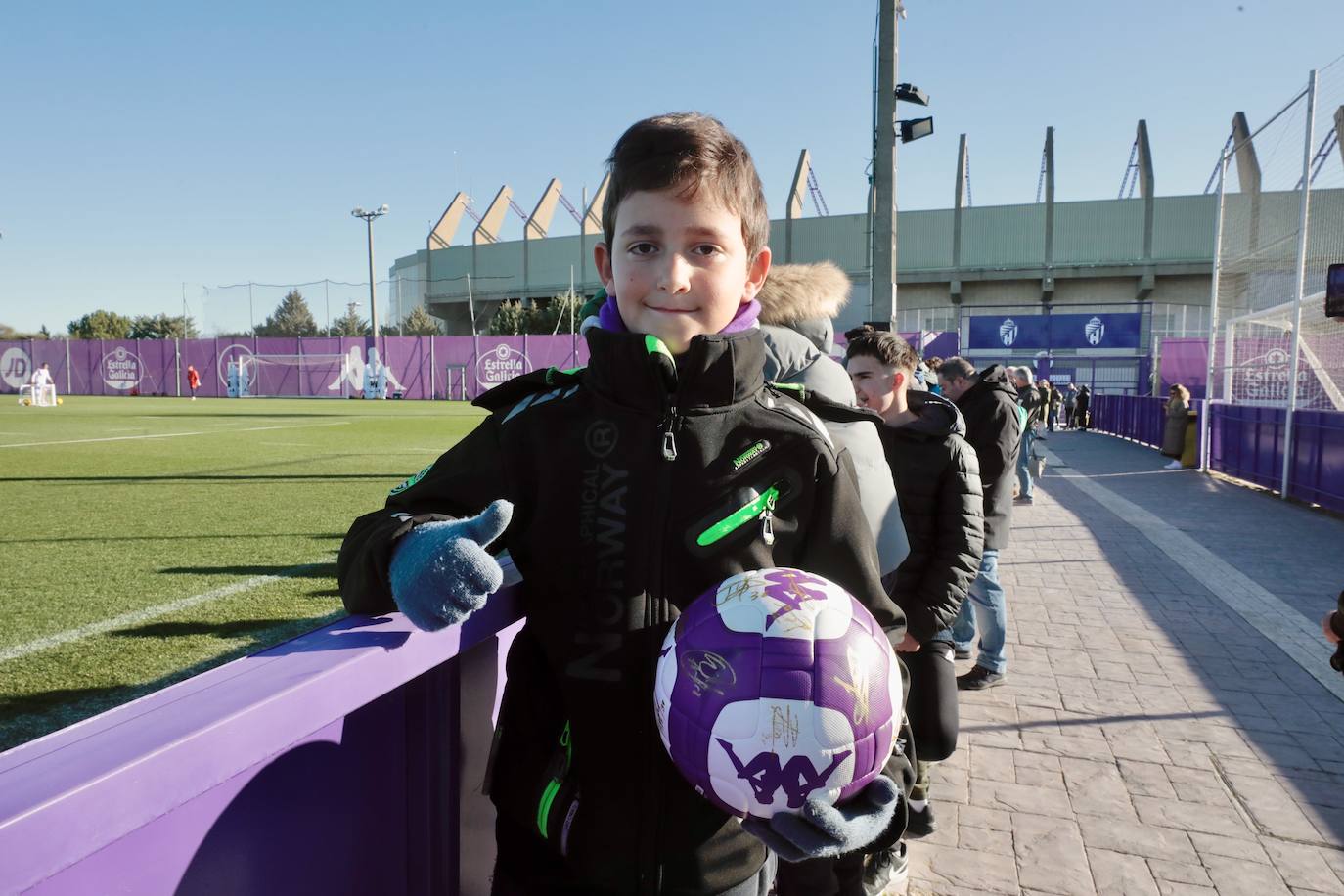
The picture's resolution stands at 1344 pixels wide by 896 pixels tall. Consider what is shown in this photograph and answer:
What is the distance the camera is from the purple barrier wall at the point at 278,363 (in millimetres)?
39812

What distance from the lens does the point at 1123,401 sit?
2550cm

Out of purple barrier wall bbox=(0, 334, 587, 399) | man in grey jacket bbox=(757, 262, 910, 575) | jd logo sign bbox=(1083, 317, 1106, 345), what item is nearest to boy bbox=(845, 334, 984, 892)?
man in grey jacket bbox=(757, 262, 910, 575)

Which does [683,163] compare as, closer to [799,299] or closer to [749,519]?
[749,519]

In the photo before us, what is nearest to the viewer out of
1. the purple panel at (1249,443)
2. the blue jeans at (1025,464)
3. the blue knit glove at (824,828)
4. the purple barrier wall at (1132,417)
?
the blue knit glove at (824,828)

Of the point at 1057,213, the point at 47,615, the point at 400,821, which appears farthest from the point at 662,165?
the point at 1057,213

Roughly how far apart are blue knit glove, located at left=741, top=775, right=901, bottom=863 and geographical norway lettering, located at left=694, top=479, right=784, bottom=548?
439 mm

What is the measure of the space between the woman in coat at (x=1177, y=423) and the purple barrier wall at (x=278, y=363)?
2659 centimetres

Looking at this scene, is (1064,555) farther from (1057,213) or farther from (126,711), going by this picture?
(1057,213)

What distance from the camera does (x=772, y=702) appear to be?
1.28 meters

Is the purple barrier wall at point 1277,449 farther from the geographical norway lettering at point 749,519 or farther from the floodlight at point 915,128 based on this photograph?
the geographical norway lettering at point 749,519

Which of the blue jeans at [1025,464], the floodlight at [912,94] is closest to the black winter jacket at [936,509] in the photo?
the floodlight at [912,94]

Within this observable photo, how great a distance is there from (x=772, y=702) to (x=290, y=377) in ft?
148

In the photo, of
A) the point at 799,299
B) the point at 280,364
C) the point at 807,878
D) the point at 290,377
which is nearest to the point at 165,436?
the point at 799,299

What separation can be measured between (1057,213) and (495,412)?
52.9m
